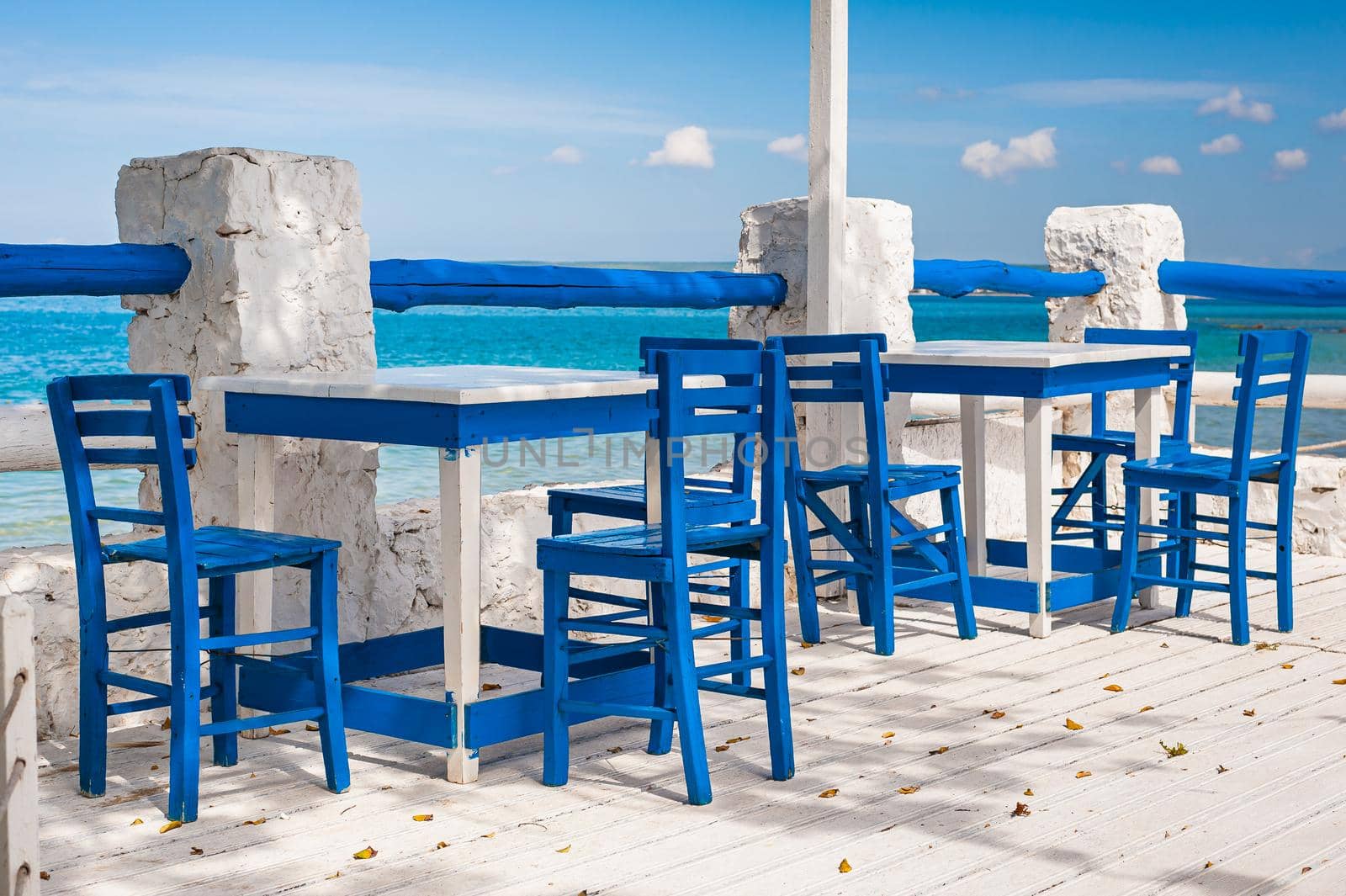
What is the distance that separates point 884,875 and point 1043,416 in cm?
230

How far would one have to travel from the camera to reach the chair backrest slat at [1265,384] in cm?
448

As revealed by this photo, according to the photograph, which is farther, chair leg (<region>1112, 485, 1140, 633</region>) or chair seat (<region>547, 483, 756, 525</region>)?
chair leg (<region>1112, 485, 1140, 633</region>)

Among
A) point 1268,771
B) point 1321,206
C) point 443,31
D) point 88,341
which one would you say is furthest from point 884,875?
point 1321,206

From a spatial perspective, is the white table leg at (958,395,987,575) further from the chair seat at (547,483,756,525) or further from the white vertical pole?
the chair seat at (547,483,756,525)

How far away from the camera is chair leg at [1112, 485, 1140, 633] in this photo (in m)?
4.80

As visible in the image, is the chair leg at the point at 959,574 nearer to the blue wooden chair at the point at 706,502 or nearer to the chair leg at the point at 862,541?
the chair leg at the point at 862,541

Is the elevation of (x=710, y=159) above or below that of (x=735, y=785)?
above

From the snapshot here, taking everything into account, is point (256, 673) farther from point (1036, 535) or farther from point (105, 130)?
point (105, 130)

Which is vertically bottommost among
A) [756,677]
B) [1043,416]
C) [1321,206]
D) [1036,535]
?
[756,677]

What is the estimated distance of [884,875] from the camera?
8.78 ft

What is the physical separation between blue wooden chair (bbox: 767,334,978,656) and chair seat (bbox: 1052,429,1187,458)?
66 cm

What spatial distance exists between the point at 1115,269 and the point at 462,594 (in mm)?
4605

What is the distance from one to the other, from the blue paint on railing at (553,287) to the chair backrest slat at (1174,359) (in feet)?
4.22

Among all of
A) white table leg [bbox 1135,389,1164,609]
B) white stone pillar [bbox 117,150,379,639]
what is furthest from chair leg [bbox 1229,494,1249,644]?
white stone pillar [bbox 117,150,379,639]
